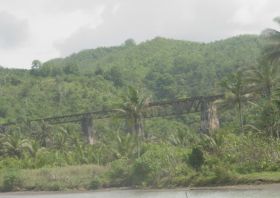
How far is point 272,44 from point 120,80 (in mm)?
105218

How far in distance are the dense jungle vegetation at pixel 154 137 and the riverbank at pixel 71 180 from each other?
129 mm

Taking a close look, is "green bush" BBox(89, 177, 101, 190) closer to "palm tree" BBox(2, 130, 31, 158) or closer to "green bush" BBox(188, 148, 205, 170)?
"green bush" BBox(188, 148, 205, 170)

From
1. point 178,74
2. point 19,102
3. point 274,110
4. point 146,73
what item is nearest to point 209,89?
point 178,74

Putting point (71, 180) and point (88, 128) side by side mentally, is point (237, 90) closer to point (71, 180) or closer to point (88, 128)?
point (71, 180)

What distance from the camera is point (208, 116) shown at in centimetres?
8744

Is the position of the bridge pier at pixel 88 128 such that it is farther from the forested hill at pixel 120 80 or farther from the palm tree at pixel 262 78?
the palm tree at pixel 262 78

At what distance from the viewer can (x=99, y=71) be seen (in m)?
168

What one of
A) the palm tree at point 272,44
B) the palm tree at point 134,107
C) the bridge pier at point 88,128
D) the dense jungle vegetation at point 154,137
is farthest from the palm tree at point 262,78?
the bridge pier at point 88,128

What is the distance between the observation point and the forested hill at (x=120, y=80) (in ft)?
446

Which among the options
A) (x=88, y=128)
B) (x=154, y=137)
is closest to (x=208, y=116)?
(x=154, y=137)

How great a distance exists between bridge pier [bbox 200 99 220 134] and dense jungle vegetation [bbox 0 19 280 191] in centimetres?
255

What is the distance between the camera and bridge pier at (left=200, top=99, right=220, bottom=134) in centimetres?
8566

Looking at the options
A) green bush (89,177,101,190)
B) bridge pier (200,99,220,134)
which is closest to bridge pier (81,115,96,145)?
bridge pier (200,99,220,134)

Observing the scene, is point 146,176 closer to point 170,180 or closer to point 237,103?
point 170,180
